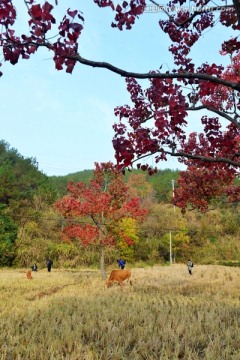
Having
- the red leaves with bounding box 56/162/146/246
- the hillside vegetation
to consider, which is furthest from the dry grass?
the hillside vegetation

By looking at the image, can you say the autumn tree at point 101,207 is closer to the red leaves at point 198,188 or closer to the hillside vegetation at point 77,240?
the hillside vegetation at point 77,240

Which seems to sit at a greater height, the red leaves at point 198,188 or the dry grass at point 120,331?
the red leaves at point 198,188

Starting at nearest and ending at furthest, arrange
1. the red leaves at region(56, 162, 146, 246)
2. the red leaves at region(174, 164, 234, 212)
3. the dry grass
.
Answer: the dry grass, the red leaves at region(174, 164, 234, 212), the red leaves at region(56, 162, 146, 246)

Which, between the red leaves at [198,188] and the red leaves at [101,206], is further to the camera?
the red leaves at [101,206]

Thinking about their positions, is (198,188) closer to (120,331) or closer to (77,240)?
(120,331)

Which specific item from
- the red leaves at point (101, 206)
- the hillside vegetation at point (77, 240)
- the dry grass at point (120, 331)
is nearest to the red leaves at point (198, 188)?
the dry grass at point (120, 331)

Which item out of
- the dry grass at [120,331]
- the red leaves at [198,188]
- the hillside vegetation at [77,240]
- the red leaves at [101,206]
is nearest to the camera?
the dry grass at [120,331]

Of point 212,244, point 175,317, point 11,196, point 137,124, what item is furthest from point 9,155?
point 137,124

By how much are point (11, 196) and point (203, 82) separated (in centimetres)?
4550

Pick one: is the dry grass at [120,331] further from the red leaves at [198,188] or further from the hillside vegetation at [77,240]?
the hillside vegetation at [77,240]

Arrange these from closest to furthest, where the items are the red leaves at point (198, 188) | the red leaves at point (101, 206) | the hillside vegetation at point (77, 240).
A: the red leaves at point (198, 188) → the red leaves at point (101, 206) → the hillside vegetation at point (77, 240)

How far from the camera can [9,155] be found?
218 feet

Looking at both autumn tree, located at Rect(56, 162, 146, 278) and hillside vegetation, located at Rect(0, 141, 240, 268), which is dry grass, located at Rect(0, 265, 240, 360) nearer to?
autumn tree, located at Rect(56, 162, 146, 278)

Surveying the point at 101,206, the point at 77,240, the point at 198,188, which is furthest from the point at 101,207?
the point at 77,240
